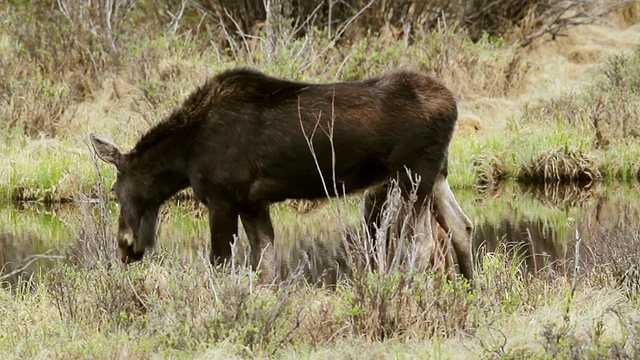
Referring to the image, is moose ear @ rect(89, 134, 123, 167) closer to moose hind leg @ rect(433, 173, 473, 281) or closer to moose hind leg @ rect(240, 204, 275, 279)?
moose hind leg @ rect(240, 204, 275, 279)

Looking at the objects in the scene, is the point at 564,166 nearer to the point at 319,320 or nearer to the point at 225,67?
the point at 225,67

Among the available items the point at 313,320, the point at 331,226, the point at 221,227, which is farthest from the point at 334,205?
the point at 313,320

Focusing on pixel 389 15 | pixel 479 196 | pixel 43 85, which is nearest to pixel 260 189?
pixel 479 196

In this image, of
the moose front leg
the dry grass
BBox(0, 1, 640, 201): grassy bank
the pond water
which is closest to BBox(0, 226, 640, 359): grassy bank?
the moose front leg

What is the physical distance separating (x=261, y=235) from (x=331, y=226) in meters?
5.58

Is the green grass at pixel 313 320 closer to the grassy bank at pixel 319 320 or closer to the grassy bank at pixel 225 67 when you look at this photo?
the grassy bank at pixel 319 320

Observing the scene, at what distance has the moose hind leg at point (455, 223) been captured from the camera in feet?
28.2

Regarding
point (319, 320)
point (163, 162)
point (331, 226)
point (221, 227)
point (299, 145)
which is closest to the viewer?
point (319, 320)

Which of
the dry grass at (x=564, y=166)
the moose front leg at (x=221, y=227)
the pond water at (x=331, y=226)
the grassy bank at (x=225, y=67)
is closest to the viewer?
the moose front leg at (x=221, y=227)

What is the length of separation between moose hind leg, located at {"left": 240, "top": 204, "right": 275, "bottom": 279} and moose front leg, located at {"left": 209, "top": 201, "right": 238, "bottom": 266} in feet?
0.68

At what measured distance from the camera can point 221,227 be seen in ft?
27.9

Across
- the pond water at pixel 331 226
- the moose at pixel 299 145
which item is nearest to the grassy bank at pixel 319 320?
the moose at pixel 299 145

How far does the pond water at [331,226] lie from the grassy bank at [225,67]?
556mm

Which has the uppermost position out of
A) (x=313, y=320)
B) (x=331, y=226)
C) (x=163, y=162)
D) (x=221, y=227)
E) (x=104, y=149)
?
(x=104, y=149)
